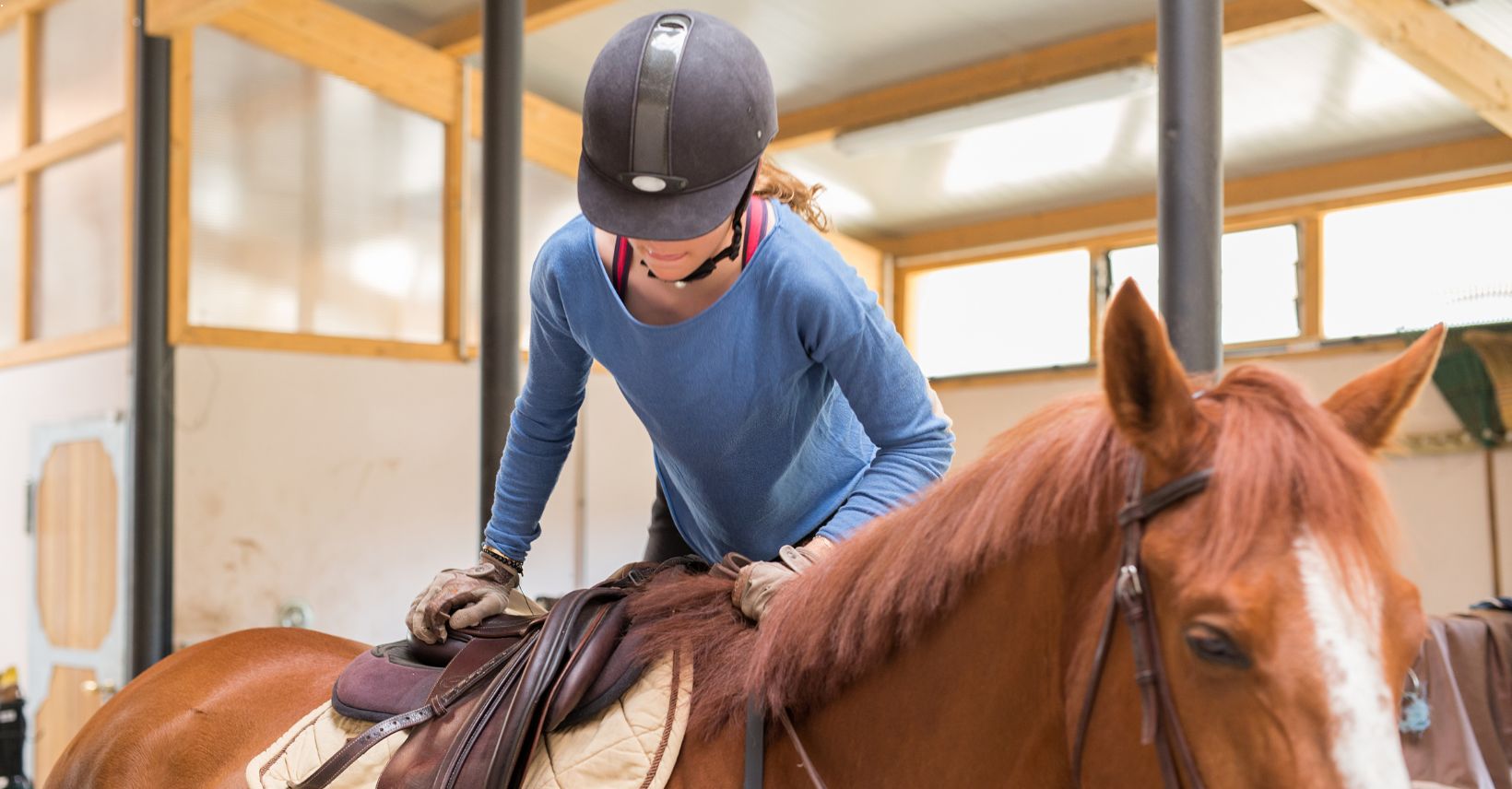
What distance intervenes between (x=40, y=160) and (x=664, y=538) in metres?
6.40

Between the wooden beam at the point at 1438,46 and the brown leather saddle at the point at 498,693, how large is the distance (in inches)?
154

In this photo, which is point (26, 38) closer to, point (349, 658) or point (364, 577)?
point (364, 577)

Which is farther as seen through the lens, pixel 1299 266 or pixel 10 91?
pixel 1299 266

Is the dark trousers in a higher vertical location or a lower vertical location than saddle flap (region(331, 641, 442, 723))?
higher

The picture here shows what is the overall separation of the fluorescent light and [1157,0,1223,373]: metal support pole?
4607 millimetres

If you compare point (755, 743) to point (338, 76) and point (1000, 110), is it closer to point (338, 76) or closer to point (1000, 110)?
point (338, 76)

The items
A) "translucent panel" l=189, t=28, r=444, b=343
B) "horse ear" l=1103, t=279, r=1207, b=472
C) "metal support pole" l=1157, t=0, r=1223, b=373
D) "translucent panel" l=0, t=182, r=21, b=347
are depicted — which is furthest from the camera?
"translucent panel" l=0, t=182, r=21, b=347

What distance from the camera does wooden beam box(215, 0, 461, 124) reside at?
6406 millimetres

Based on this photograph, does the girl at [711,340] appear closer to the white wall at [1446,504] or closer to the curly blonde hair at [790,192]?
the curly blonde hair at [790,192]

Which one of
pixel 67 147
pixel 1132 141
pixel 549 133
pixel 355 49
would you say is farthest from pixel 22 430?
pixel 1132 141

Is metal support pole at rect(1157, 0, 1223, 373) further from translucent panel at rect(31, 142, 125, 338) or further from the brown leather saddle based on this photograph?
translucent panel at rect(31, 142, 125, 338)

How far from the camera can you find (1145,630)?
0.95 meters

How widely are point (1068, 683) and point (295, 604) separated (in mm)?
5901

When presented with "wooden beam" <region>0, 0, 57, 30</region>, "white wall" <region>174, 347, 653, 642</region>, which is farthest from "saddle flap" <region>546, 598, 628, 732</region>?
"wooden beam" <region>0, 0, 57, 30</region>
